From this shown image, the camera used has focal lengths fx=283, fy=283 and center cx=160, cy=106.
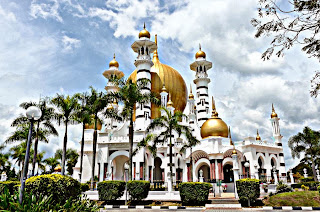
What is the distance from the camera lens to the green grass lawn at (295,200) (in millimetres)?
19312

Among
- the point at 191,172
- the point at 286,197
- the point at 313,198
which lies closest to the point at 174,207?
the point at 286,197

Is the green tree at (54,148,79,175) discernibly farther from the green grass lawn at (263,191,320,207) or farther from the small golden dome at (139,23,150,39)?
the green grass lawn at (263,191,320,207)

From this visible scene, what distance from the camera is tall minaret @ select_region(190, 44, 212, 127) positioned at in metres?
42.9

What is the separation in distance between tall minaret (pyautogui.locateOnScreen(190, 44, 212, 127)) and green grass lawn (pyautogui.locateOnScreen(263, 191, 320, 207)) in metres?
21.6

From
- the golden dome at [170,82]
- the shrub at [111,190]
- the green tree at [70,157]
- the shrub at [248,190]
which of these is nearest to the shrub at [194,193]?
the shrub at [248,190]

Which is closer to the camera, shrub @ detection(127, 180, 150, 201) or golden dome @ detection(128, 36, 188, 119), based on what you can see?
shrub @ detection(127, 180, 150, 201)

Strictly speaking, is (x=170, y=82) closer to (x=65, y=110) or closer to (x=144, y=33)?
(x=144, y=33)

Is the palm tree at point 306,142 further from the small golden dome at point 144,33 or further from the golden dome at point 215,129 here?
the small golden dome at point 144,33

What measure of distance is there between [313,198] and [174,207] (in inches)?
391

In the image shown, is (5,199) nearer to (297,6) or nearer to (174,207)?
(297,6)

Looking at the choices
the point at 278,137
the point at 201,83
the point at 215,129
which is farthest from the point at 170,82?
the point at 278,137

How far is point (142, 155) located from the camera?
Answer: 104ft

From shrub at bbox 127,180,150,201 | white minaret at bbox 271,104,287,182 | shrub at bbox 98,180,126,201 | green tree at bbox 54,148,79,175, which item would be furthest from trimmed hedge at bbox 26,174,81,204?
green tree at bbox 54,148,79,175

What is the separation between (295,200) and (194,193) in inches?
283
